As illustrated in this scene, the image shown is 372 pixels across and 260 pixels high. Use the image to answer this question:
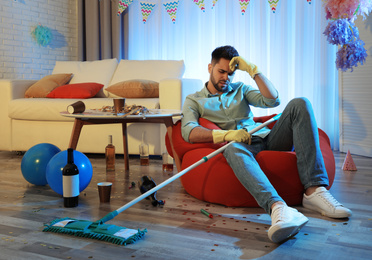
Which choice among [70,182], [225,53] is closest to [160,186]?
[70,182]

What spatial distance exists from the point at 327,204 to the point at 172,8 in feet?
11.7

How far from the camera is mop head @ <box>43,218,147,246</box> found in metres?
1.65

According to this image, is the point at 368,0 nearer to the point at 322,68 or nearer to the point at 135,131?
the point at 322,68

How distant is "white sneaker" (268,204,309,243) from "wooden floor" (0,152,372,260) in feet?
0.11

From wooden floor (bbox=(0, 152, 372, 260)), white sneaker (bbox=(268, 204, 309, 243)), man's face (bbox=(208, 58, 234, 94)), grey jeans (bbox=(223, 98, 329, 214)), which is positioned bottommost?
wooden floor (bbox=(0, 152, 372, 260))

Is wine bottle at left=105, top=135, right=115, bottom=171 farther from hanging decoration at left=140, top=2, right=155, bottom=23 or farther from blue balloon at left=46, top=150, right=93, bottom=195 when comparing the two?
hanging decoration at left=140, top=2, right=155, bottom=23

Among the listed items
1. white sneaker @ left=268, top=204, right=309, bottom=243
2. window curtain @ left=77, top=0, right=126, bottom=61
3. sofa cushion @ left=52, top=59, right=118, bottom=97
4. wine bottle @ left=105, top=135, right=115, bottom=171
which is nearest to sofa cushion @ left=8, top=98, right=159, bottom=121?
wine bottle @ left=105, top=135, right=115, bottom=171

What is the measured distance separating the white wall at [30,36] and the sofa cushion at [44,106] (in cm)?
117

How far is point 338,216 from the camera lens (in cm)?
188

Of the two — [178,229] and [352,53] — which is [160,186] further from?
[352,53]

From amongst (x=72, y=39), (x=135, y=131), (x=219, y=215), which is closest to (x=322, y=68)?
(x=135, y=131)

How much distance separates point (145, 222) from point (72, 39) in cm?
419

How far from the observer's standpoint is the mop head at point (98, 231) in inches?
64.9

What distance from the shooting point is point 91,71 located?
174 inches
